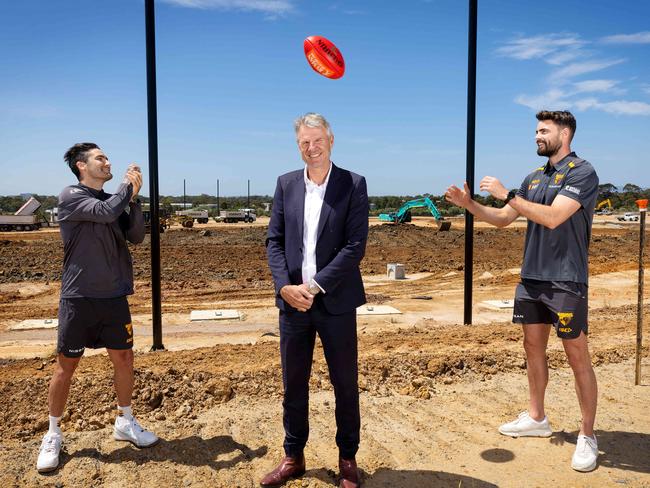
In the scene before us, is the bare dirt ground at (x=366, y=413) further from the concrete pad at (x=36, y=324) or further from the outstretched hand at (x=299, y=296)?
the outstretched hand at (x=299, y=296)

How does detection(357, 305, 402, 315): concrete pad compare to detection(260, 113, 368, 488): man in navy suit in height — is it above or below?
below

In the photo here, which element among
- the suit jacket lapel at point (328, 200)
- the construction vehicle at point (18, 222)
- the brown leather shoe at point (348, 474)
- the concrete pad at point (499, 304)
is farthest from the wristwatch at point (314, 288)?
the construction vehicle at point (18, 222)

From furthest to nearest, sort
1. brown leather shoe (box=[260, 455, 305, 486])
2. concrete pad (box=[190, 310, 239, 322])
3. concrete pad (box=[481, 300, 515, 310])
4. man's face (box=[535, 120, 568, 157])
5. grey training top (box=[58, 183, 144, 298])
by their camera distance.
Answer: concrete pad (box=[481, 300, 515, 310]), concrete pad (box=[190, 310, 239, 322]), man's face (box=[535, 120, 568, 157]), grey training top (box=[58, 183, 144, 298]), brown leather shoe (box=[260, 455, 305, 486])

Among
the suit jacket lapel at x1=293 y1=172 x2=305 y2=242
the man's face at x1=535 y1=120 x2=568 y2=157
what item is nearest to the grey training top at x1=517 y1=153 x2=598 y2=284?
the man's face at x1=535 y1=120 x2=568 y2=157

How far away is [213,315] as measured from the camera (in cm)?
1030

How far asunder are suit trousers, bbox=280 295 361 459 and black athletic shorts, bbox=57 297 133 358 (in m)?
1.16

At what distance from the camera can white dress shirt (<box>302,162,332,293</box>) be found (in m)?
3.26

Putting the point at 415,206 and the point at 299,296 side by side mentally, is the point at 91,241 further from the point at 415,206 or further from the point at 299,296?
the point at 415,206

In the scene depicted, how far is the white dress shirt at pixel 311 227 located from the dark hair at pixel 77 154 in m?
1.57

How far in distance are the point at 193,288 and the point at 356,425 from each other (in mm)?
11168

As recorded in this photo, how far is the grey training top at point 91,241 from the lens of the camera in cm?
354

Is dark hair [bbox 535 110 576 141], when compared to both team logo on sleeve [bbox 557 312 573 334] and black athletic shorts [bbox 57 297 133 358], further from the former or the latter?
black athletic shorts [bbox 57 297 133 358]

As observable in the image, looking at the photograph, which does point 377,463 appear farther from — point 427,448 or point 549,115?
point 549,115

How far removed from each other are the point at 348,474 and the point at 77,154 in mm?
2706
